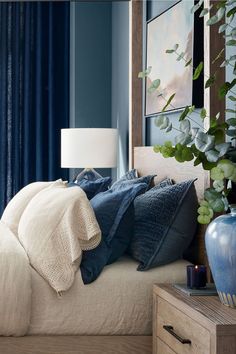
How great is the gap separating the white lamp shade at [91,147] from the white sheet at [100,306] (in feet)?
8.05

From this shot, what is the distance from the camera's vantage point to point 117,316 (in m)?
2.93

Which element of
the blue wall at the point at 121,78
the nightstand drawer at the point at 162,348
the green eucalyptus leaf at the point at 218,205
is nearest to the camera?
the green eucalyptus leaf at the point at 218,205

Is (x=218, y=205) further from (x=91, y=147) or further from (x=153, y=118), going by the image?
(x=91, y=147)

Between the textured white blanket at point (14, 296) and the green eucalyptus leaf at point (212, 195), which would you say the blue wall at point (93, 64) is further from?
the green eucalyptus leaf at point (212, 195)

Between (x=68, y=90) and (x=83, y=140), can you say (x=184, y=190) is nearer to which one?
(x=83, y=140)

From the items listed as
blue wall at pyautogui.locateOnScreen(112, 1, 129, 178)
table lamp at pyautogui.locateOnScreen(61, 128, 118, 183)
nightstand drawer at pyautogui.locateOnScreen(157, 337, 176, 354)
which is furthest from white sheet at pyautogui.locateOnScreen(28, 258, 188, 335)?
blue wall at pyautogui.locateOnScreen(112, 1, 129, 178)

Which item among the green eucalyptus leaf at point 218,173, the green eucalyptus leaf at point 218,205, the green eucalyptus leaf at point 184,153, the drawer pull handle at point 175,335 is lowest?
the drawer pull handle at point 175,335

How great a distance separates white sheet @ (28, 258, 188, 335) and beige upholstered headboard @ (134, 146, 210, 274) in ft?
0.70

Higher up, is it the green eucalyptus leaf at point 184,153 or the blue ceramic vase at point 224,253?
the green eucalyptus leaf at point 184,153

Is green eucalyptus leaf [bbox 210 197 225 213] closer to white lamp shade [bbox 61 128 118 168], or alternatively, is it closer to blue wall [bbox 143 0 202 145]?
blue wall [bbox 143 0 202 145]

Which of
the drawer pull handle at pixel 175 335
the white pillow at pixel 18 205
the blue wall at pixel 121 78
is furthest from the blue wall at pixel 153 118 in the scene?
the drawer pull handle at pixel 175 335

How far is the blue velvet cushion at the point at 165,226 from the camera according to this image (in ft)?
9.93

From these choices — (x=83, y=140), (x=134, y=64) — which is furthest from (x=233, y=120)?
(x=83, y=140)

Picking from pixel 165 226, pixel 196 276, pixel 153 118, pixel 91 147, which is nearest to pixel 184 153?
pixel 196 276
